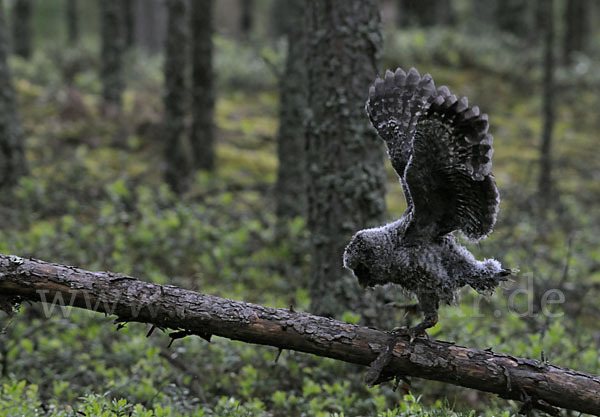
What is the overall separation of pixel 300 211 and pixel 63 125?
21.1ft

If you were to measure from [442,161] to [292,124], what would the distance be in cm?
561

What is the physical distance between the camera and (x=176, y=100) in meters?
10.2

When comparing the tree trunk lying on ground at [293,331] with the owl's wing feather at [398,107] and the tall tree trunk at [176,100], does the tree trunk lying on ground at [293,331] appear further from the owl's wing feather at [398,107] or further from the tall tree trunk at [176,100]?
the tall tree trunk at [176,100]

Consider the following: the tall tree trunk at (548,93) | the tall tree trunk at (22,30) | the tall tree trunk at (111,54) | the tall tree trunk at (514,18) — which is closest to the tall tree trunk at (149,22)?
the tall tree trunk at (22,30)

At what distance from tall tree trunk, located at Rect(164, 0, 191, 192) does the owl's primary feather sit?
6790 mm

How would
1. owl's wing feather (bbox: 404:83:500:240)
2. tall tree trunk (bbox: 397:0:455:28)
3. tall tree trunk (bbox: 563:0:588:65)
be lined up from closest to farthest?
owl's wing feather (bbox: 404:83:500:240), tall tree trunk (bbox: 563:0:588:65), tall tree trunk (bbox: 397:0:455:28)

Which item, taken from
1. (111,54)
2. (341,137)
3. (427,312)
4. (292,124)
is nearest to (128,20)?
(111,54)

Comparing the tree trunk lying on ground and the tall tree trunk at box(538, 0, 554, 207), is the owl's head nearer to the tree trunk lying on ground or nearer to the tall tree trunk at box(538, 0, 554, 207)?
the tree trunk lying on ground

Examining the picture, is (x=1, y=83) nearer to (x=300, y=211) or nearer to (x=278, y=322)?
(x=300, y=211)

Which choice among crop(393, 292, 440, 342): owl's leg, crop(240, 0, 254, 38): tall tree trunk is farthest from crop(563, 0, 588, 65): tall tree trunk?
crop(393, 292, 440, 342): owl's leg

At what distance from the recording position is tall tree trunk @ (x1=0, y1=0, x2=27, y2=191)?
9.13 metres

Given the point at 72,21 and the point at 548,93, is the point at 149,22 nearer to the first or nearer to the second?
the point at 72,21

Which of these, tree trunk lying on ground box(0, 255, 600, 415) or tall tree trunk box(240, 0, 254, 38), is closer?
tree trunk lying on ground box(0, 255, 600, 415)

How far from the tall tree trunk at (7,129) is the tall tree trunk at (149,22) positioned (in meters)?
19.2
